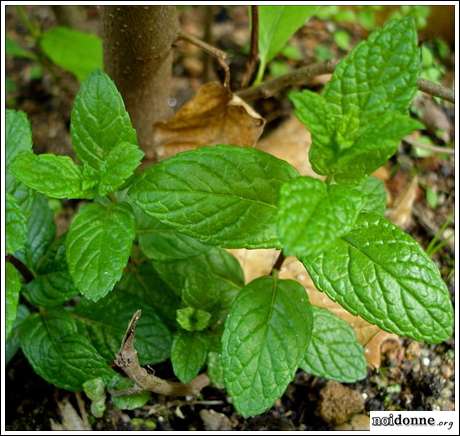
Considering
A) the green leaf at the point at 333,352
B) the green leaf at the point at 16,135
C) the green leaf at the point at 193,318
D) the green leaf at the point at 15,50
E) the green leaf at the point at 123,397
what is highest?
the green leaf at the point at 16,135

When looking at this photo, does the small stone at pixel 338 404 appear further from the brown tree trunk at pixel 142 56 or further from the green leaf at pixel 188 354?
the brown tree trunk at pixel 142 56

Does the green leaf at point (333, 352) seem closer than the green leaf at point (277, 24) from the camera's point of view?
Yes

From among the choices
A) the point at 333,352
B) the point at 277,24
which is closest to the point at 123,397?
the point at 333,352

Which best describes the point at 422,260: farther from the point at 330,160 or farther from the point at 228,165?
the point at 228,165

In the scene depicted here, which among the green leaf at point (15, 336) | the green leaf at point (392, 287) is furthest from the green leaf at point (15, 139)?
the green leaf at point (392, 287)

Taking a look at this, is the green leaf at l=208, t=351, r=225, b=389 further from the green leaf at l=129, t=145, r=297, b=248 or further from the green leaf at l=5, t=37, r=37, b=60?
the green leaf at l=5, t=37, r=37, b=60

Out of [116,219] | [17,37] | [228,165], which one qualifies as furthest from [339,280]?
[17,37]
